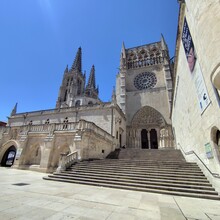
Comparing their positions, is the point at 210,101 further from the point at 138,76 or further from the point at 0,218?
the point at 138,76

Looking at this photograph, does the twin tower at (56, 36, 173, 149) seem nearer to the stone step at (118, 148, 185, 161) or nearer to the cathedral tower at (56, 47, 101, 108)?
the stone step at (118, 148, 185, 161)

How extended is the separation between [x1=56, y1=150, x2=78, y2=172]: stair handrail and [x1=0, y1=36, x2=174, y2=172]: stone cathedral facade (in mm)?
295

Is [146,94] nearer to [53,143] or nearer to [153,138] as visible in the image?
[153,138]

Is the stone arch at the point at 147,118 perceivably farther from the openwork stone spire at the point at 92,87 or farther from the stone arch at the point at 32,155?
the openwork stone spire at the point at 92,87

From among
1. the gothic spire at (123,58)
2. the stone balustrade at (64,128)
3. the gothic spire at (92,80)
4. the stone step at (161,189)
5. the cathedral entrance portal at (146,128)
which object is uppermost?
the gothic spire at (92,80)

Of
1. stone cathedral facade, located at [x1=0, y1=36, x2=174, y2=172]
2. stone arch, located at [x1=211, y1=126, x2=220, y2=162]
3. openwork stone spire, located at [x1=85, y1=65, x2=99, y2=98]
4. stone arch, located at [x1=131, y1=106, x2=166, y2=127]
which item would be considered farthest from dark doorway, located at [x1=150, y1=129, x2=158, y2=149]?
openwork stone spire, located at [x1=85, y1=65, x2=99, y2=98]

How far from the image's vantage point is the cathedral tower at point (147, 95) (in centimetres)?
2248

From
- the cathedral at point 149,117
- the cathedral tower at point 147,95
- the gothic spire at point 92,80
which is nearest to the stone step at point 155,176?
the cathedral at point 149,117

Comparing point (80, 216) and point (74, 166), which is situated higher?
point (74, 166)

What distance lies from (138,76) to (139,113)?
8888mm

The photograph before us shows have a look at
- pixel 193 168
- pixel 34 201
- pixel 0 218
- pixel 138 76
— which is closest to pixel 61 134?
pixel 34 201

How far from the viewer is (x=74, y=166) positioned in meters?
9.21

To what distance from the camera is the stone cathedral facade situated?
38.1 feet

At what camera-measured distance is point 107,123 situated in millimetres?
17719
